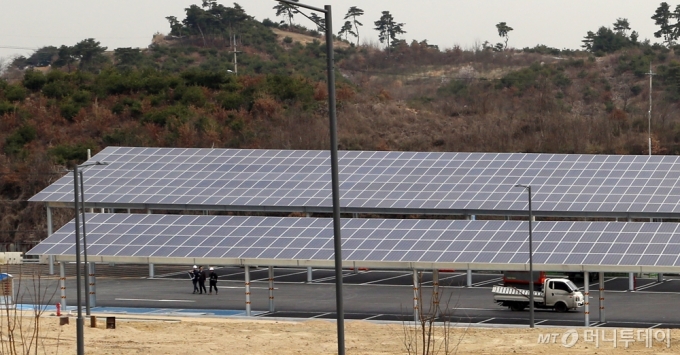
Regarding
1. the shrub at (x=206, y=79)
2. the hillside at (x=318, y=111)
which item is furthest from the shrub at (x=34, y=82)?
the shrub at (x=206, y=79)

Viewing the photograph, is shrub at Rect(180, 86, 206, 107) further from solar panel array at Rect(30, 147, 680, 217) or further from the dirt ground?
the dirt ground

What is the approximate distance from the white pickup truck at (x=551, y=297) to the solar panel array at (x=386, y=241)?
207 centimetres

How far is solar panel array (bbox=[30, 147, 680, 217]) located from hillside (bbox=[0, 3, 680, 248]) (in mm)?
18536

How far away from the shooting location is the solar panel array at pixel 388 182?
5447 centimetres

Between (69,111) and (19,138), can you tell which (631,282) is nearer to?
(19,138)

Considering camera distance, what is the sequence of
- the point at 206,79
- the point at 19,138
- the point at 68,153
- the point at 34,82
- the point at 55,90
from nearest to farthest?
the point at 68,153 → the point at 19,138 → the point at 55,90 → the point at 34,82 → the point at 206,79

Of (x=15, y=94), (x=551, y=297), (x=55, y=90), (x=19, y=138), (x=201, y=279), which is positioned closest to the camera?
(x=551, y=297)

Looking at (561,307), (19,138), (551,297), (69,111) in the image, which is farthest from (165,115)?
(561,307)

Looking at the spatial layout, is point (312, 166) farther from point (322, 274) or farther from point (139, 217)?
point (139, 217)

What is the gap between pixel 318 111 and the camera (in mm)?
99688

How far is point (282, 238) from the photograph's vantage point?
49.1 meters

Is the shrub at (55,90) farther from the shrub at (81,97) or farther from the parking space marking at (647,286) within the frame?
the parking space marking at (647,286)

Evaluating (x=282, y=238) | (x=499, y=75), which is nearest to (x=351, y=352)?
(x=282, y=238)

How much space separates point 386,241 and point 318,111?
52656 mm
